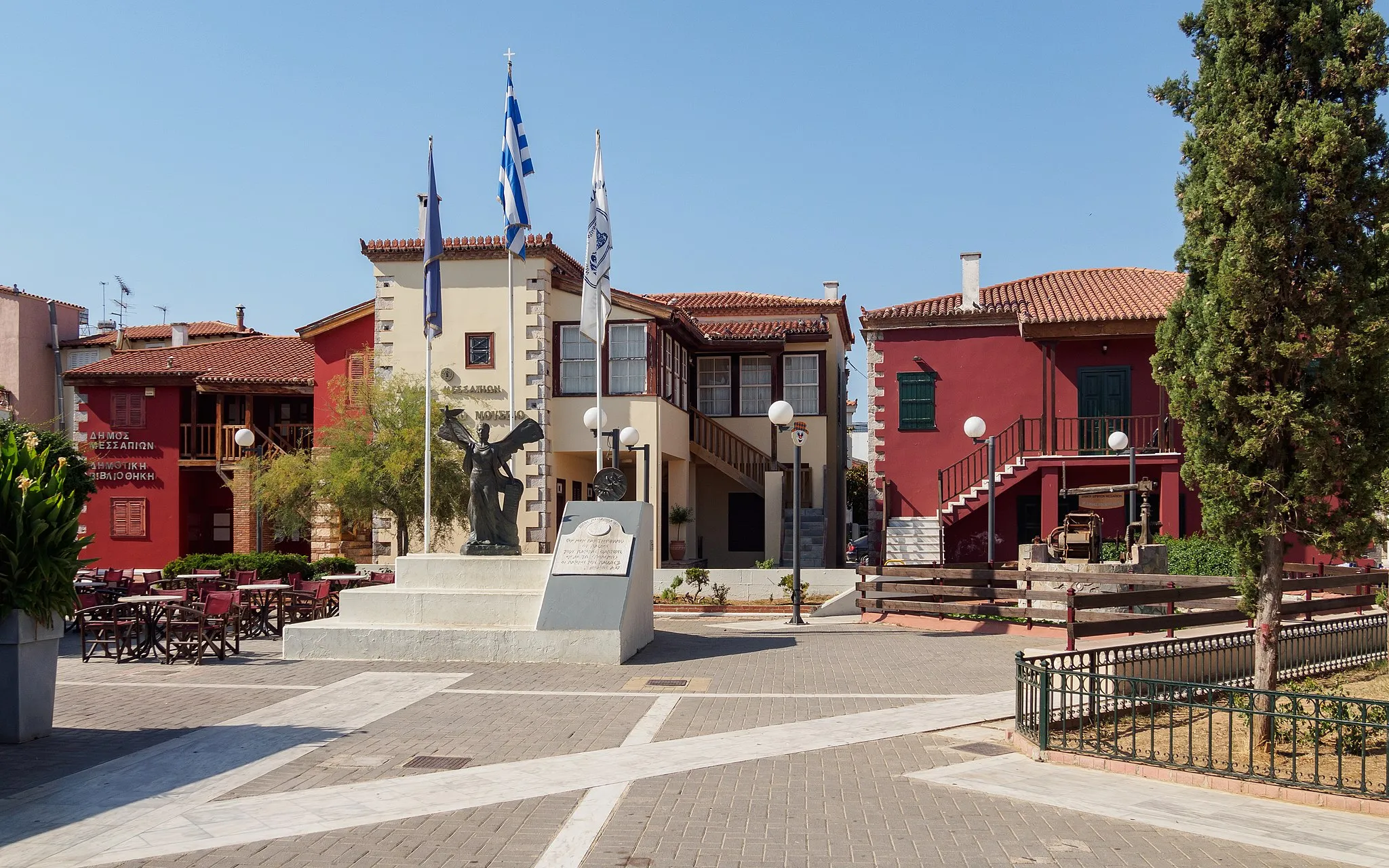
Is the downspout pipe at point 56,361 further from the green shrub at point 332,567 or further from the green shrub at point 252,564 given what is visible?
the green shrub at point 332,567

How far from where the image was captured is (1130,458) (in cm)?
2327

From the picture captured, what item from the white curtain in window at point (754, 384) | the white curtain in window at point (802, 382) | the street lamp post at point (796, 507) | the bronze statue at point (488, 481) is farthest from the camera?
the white curtain in window at point (754, 384)

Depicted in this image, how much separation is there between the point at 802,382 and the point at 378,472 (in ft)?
40.0

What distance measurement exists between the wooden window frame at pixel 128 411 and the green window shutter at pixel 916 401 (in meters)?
22.5

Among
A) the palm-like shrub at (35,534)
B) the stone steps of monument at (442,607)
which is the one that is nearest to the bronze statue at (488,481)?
the stone steps of monument at (442,607)

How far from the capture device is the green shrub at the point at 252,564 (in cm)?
2247

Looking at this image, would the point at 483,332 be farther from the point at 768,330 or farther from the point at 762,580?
the point at 762,580

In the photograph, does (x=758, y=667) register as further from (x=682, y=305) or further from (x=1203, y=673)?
(x=682, y=305)

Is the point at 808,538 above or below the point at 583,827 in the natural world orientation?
above

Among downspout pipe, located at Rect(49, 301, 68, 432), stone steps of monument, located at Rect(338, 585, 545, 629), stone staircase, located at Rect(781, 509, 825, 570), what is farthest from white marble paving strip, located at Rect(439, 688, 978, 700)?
downspout pipe, located at Rect(49, 301, 68, 432)

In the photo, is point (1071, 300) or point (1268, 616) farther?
point (1071, 300)

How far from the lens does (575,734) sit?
980 centimetres

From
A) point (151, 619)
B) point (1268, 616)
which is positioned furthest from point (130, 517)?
point (1268, 616)

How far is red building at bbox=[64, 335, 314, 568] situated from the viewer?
33281 millimetres
